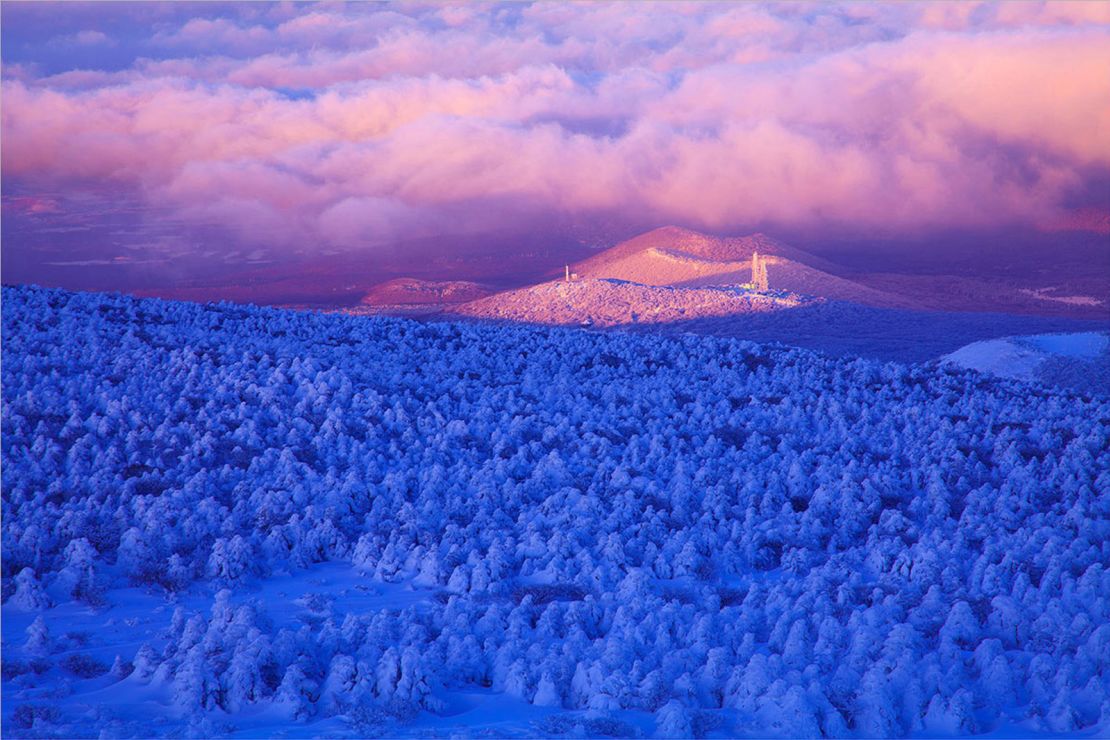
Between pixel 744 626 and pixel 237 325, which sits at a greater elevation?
pixel 237 325

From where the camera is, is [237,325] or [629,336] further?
[629,336]

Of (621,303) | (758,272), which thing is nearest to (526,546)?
(621,303)

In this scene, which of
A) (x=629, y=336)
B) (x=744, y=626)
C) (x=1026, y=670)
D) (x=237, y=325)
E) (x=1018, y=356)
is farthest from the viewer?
(x=1018, y=356)

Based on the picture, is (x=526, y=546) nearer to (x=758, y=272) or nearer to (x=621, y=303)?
(x=621, y=303)

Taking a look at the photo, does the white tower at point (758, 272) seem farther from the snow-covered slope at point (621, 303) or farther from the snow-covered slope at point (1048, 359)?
the snow-covered slope at point (1048, 359)

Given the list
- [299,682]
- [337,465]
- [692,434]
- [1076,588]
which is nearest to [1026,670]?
[1076,588]

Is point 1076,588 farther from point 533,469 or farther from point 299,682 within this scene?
point 299,682
